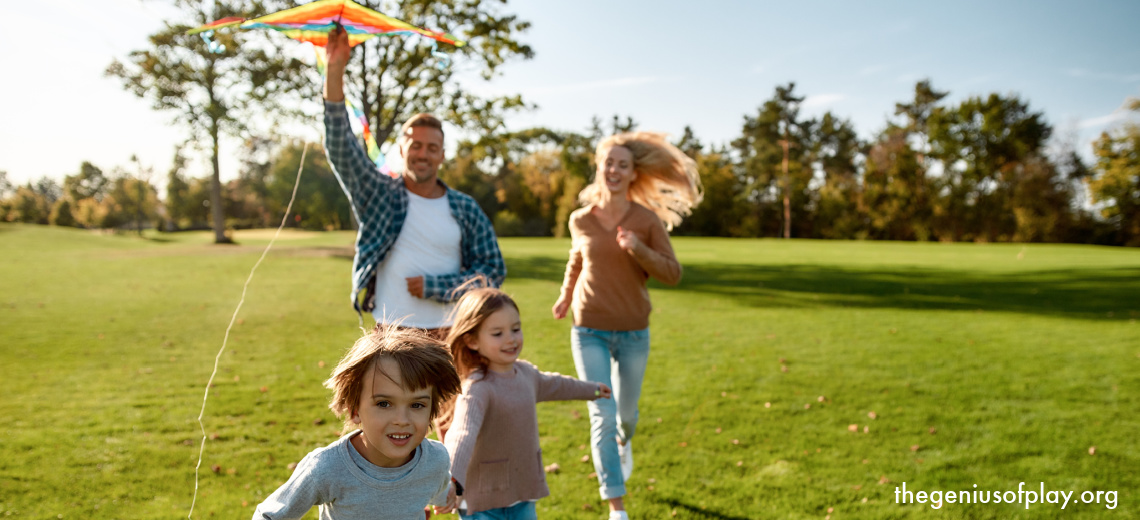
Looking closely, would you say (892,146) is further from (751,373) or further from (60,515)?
(60,515)

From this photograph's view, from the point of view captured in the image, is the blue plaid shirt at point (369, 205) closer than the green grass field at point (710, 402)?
Yes

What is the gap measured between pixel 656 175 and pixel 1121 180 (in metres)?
43.4

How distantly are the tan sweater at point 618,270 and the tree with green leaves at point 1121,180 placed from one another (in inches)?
1688

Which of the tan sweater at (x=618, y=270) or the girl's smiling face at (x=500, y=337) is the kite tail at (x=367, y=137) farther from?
the girl's smiling face at (x=500, y=337)

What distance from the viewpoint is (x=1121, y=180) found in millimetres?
36500

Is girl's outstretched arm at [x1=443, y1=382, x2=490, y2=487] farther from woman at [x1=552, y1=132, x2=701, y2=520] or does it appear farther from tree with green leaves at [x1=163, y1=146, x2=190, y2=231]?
tree with green leaves at [x1=163, y1=146, x2=190, y2=231]

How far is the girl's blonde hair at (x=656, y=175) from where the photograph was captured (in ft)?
15.9

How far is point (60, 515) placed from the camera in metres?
4.19

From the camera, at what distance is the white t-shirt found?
3.56m

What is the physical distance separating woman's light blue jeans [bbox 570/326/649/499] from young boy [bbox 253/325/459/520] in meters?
2.00

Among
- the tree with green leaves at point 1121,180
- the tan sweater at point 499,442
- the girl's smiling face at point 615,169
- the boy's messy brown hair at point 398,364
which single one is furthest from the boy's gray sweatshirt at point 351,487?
the tree with green leaves at point 1121,180

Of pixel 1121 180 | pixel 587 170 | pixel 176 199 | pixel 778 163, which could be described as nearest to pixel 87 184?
pixel 176 199

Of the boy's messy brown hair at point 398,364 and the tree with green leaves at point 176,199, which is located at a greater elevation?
the tree with green leaves at point 176,199

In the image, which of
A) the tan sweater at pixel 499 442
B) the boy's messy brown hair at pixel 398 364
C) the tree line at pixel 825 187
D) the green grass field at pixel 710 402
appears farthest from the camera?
the tree line at pixel 825 187
